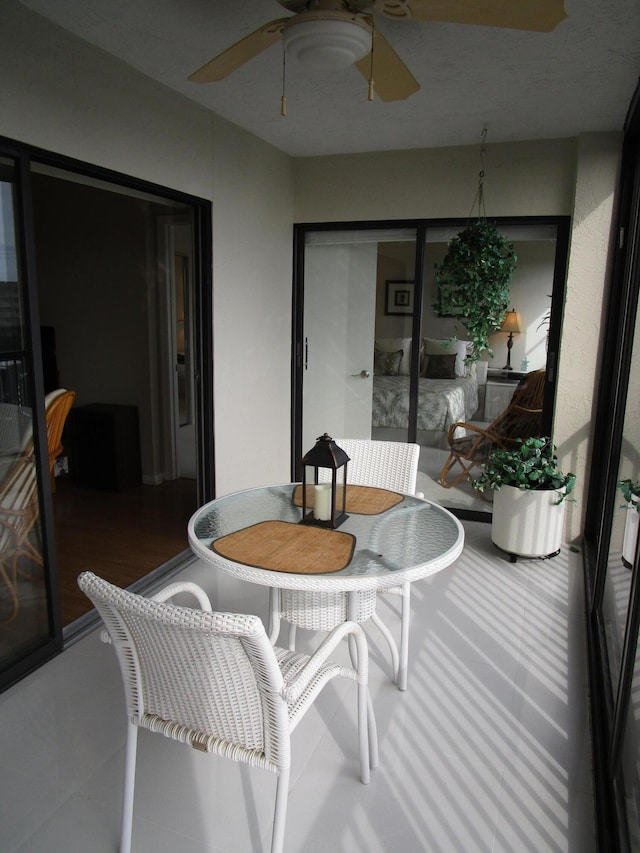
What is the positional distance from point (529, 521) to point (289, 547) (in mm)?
2151

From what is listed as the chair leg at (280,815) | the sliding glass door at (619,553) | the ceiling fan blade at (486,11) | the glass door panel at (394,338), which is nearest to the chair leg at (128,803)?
the chair leg at (280,815)

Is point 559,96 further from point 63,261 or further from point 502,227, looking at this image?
point 63,261

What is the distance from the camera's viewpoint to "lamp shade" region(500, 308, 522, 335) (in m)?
4.25

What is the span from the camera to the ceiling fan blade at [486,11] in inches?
66.3

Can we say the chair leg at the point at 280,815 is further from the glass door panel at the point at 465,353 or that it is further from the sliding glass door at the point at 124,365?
the glass door panel at the point at 465,353

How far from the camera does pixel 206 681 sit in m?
1.46

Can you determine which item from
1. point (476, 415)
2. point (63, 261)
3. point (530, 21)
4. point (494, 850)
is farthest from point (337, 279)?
point (494, 850)

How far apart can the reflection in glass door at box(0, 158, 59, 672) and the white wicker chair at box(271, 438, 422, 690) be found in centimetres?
104

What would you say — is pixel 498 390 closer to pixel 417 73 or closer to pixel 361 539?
pixel 417 73

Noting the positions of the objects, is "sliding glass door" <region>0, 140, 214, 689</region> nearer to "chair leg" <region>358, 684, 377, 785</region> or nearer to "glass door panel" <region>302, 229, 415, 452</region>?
"glass door panel" <region>302, 229, 415, 452</region>

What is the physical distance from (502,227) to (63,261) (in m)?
3.48

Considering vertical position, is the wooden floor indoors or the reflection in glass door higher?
the reflection in glass door

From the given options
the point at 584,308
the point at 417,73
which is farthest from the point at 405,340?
the point at 417,73

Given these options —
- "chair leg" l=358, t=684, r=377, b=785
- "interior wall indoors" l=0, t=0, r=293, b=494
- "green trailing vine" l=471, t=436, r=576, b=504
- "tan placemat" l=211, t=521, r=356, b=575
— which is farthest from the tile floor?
"interior wall indoors" l=0, t=0, r=293, b=494
